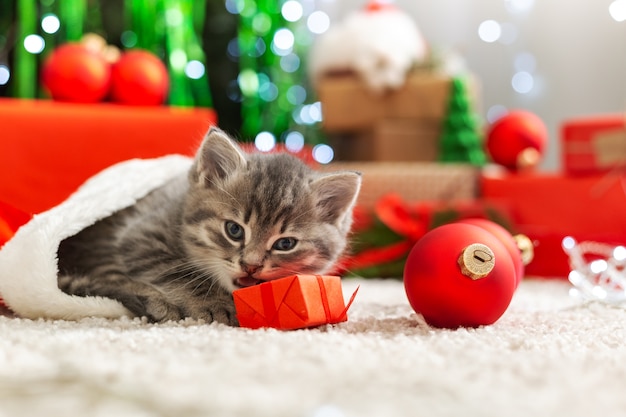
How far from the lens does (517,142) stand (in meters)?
2.72

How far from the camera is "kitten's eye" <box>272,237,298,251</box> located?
3.97 feet

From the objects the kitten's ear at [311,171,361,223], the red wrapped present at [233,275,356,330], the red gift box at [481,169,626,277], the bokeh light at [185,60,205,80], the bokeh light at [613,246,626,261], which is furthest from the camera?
the bokeh light at [185,60,205,80]

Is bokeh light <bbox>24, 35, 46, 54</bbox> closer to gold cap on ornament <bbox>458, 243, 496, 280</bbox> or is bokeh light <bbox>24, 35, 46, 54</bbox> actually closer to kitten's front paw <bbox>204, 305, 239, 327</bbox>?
kitten's front paw <bbox>204, 305, 239, 327</bbox>

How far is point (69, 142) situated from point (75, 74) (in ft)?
1.64

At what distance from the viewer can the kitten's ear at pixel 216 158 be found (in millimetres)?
1285

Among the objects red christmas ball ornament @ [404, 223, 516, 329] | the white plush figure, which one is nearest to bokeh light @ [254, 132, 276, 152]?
the white plush figure

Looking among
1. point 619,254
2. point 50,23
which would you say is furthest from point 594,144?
point 50,23

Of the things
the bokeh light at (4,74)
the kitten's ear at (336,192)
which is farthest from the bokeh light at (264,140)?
the kitten's ear at (336,192)

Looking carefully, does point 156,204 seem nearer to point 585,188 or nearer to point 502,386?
point 502,386

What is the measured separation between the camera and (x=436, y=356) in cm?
87

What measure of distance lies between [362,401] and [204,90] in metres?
2.72

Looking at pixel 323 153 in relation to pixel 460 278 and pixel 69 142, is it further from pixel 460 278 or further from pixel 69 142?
pixel 460 278

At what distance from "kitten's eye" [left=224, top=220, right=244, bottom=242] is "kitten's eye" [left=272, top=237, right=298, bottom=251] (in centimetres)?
7

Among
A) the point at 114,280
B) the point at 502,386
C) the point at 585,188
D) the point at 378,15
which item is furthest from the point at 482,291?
the point at 378,15
